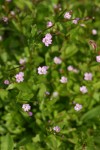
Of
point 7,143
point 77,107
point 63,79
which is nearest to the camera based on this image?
point 7,143

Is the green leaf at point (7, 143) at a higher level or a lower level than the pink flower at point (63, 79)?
Answer: lower

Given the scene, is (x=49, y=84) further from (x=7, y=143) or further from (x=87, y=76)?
(x=7, y=143)

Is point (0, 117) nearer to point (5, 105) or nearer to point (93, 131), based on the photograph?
point (5, 105)

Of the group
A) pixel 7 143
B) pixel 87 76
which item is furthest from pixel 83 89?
pixel 7 143

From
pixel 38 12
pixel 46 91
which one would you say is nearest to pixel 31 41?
pixel 46 91

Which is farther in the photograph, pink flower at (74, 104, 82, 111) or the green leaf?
pink flower at (74, 104, 82, 111)

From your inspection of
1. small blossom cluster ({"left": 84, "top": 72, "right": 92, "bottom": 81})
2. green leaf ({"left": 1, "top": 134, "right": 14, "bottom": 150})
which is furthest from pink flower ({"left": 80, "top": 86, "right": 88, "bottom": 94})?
green leaf ({"left": 1, "top": 134, "right": 14, "bottom": 150})

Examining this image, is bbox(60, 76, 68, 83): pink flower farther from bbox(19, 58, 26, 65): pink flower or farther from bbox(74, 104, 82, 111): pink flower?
bbox(19, 58, 26, 65): pink flower

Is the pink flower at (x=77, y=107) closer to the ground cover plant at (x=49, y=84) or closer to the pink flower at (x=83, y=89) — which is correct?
the ground cover plant at (x=49, y=84)

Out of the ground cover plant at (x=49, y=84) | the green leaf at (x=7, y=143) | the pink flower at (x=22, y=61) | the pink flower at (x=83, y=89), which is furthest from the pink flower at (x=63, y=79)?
the green leaf at (x=7, y=143)
